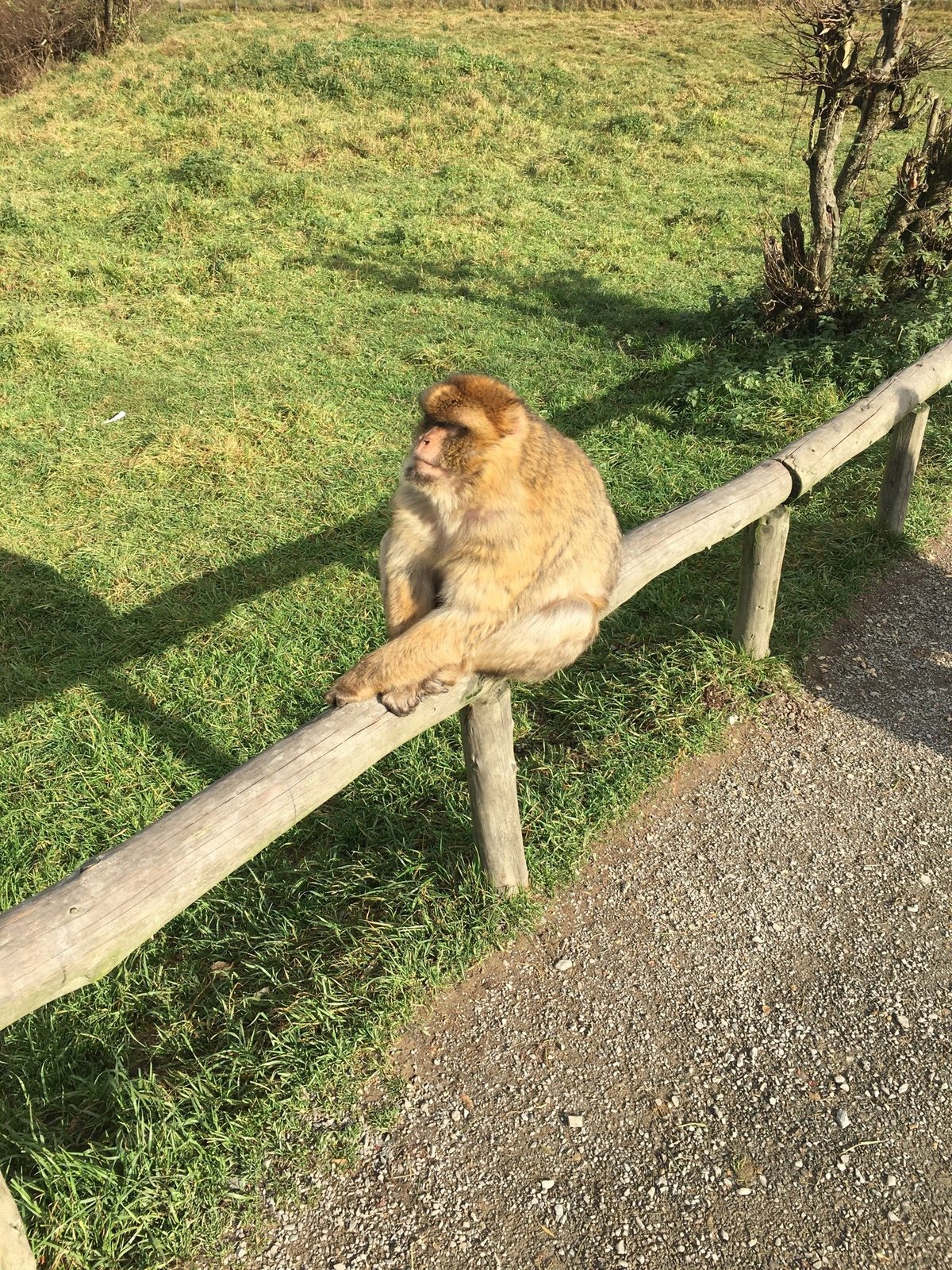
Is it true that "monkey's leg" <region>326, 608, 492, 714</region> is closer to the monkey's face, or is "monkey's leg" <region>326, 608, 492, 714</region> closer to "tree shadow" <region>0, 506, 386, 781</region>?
the monkey's face

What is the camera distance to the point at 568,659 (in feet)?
9.23

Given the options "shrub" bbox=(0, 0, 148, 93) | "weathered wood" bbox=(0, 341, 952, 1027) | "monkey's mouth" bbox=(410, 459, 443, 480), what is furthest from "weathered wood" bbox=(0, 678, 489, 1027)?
"shrub" bbox=(0, 0, 148, 93)

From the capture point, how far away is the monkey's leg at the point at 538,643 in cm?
259

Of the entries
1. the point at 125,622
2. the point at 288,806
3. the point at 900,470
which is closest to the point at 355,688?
the point at 288,806

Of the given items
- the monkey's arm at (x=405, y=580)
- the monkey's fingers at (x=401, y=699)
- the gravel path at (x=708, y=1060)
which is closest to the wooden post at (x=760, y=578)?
the gravel path at (x=708, y=1060)

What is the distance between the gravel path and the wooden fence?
529 mm

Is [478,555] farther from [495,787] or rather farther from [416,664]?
[495,787]

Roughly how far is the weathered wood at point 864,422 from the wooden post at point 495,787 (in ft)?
6.26

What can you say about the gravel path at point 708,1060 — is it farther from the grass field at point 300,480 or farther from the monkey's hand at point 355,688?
the monkey's hand at point 355,688

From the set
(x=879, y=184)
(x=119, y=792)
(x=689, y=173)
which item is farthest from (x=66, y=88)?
(x=119, y=792)

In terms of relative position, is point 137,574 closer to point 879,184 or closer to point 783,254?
point 783,254

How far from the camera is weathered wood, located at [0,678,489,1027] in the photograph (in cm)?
181

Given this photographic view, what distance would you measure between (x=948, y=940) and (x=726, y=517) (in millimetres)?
1707

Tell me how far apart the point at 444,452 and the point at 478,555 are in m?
0.30
